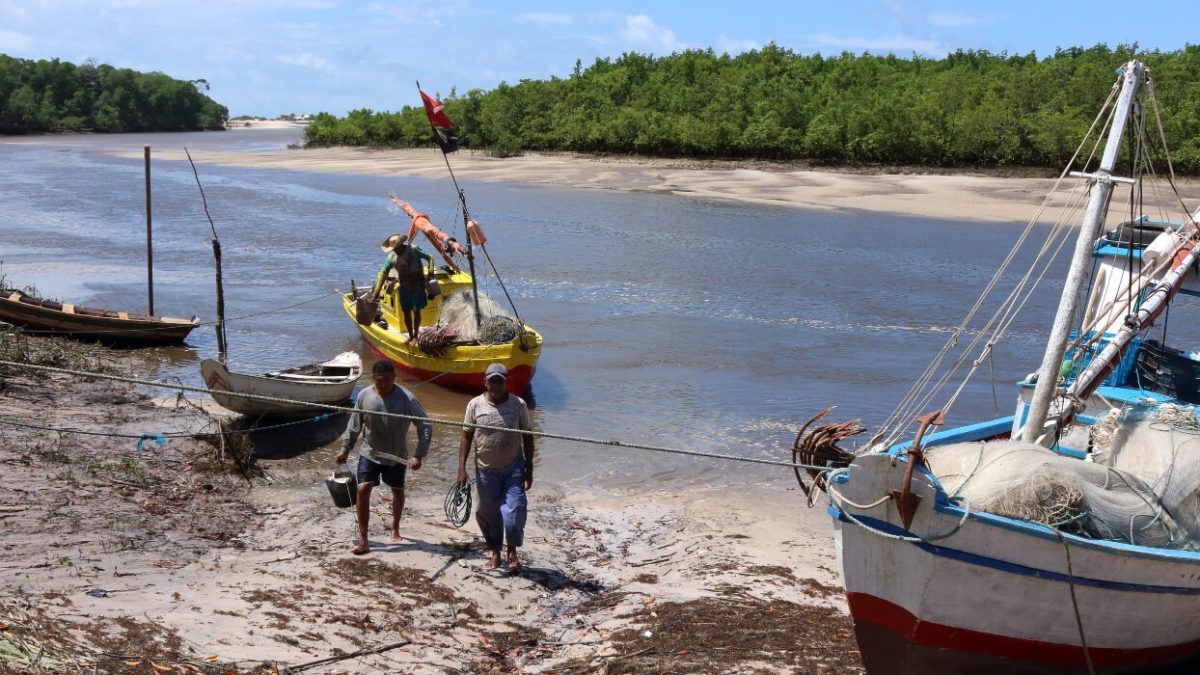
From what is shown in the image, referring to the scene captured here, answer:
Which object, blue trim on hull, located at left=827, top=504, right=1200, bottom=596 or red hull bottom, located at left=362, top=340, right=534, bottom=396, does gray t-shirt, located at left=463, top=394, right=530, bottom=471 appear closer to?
blue trim on hull, located at left=827, top=504, right=1200, bottom=596

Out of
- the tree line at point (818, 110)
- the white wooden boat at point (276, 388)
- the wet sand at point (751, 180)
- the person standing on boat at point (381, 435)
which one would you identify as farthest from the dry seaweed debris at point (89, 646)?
the tree line at point (818, 110)

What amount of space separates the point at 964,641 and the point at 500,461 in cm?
350

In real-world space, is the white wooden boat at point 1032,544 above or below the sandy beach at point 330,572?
above

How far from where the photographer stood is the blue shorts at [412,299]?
16844 millimetres

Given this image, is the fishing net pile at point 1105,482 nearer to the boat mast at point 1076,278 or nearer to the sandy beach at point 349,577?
the boat mast at point 1076,278

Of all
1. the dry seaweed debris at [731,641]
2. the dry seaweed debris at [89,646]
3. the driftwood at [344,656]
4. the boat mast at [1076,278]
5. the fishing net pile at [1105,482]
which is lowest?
the dry seaweed debris at [731,641]

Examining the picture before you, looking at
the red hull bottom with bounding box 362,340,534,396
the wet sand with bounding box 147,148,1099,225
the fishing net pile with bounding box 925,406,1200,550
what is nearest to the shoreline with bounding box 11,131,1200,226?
the wet sand with bounding box 147,148,1099,225

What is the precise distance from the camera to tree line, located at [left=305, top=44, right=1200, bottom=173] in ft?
160

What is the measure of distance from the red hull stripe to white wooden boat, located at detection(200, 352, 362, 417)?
23.4ft

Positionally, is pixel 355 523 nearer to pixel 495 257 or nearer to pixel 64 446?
pixel 64 446

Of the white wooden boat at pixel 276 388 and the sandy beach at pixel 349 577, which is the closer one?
the sandy beach at pixel 349 577

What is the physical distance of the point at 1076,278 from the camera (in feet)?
27.2

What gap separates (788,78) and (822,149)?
13.4 metres

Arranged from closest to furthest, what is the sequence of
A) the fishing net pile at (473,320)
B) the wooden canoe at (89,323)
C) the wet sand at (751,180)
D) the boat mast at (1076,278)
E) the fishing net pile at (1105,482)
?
the fishing net pile at (1105,482) < the boat mast at (1076,278) < the fishing net pile at (473,320) < the wooden canoe at (89,323) < the wet sand at (751,180)
